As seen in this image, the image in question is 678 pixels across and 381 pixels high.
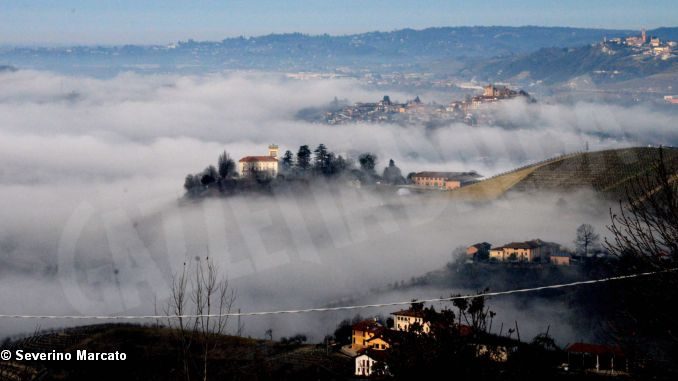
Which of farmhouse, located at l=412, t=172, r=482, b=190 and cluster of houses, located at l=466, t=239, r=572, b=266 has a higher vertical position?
farmhouse, located at l=412, t=172, r=482, b=190

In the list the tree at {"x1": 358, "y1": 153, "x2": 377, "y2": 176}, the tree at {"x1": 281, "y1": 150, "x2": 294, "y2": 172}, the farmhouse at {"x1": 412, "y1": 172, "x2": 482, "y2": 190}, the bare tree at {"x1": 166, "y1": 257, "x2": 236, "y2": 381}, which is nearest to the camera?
the bare tree at {"x1": 166, "y1": 257, "x2": 236, "y2": 381}

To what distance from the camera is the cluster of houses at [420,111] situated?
A: 10525 centimetres

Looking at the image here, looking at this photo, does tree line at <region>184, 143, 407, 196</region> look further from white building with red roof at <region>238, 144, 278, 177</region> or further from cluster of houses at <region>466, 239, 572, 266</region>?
cluster of houses at <region>466, 239, 572, 266</region>

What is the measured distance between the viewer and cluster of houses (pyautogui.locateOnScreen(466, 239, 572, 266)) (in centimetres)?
3515

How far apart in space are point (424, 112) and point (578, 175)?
64.1 metres

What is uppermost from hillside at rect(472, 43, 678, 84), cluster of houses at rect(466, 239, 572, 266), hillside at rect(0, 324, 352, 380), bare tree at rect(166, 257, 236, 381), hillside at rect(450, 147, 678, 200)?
hillside at rect(472, 43, 678, 84)

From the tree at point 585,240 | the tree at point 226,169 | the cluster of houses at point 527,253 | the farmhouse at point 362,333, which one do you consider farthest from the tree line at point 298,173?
the farmhouse at point 362,333

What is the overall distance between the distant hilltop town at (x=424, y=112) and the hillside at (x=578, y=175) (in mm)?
52315

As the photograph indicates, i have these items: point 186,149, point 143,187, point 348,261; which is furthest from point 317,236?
point 186,149

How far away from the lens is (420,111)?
111250 millimetres

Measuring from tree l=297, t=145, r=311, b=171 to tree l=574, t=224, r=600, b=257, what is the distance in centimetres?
2416

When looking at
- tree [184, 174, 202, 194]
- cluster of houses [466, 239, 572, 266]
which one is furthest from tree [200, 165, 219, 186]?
cluster of houses [466, 239, 572, 266]

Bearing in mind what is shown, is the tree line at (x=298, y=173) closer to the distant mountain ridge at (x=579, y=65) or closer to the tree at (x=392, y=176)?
the tree at (x=392, y=176)

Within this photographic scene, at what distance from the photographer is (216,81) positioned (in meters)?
179
